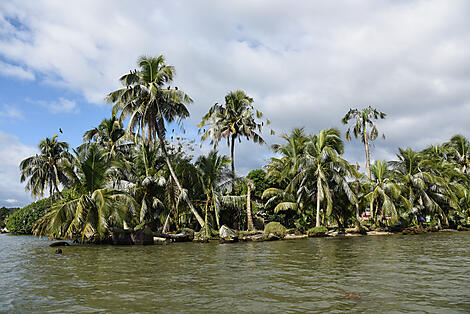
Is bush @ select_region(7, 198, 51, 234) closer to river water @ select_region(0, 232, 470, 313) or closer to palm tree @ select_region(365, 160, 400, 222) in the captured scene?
river water @ select_region(0, 232, 470, 313)

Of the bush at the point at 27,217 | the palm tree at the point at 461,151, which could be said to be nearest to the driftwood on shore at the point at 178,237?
the bush at the point at 27,217

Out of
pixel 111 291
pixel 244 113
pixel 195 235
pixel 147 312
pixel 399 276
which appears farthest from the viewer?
pixel 244 113

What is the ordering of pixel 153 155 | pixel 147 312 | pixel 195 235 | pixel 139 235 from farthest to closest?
pixel 153 155 < pixel 195 235 < pixel 139 235 < pixel 147 312

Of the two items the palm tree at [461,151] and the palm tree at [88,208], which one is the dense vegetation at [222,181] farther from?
the palm tree at [461,151]

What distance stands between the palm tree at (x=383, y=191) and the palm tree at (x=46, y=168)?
1443 inches

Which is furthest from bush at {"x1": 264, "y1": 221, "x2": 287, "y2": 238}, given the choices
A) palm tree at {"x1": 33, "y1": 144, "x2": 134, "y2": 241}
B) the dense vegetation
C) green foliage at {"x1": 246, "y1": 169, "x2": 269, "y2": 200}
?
palm tree at {"x1": 33, "y1": 144, "x2": 134, "y2": 241}

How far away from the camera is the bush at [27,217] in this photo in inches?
1638

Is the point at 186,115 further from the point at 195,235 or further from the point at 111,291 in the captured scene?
the point at 111,291

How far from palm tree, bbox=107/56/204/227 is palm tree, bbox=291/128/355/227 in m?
10.4

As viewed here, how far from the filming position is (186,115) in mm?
28312

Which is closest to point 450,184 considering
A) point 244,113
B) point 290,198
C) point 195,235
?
point 290,198

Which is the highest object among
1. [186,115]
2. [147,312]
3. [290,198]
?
[186,115]

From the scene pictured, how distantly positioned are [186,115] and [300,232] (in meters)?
14.2

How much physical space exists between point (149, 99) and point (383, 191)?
22473mm
